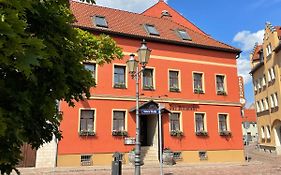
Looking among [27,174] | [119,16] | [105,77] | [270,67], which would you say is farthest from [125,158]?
[270,67]

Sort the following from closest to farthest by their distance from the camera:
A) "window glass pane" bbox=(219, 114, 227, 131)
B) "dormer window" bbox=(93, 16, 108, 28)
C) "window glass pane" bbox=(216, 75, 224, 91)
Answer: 1. "dormer window" bbox=(93, 16, 108, 28)
2. "window glass pane" bbox=(219, 114, 227, 131)
3. "window glass pane" bbox=(216, 75, 224, 91)

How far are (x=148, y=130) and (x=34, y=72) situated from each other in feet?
59.2

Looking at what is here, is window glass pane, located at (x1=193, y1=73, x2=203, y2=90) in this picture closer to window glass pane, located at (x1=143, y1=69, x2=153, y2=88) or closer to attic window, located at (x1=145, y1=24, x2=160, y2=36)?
window glass pane, located at (x1=143, y1=69, x2=153, y2=88)

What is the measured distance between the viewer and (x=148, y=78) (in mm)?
21812

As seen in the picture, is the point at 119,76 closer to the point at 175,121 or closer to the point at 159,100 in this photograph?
the point at 159,100

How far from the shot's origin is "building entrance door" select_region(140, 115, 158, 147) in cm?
2145

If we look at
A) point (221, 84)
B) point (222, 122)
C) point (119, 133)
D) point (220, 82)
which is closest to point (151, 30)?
point (220, 82)

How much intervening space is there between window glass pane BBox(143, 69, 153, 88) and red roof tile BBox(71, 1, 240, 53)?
2.40 metres

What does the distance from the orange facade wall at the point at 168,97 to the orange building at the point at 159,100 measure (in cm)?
6

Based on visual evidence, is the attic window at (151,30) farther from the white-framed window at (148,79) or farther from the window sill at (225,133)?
the window sill at (225,133)

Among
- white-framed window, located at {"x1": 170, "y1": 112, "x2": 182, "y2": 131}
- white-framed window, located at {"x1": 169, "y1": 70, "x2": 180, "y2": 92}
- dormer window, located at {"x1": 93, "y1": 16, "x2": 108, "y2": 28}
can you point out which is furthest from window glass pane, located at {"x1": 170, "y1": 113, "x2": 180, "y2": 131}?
dormer window, located at {"x1": 93, "y1": 16, "x2": 108, "y2": 28}

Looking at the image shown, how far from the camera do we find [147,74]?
21828 mm

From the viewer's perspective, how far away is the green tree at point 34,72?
3.40 m

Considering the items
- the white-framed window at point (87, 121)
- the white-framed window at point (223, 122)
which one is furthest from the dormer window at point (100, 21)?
the white-framed window at point (223, 122)
